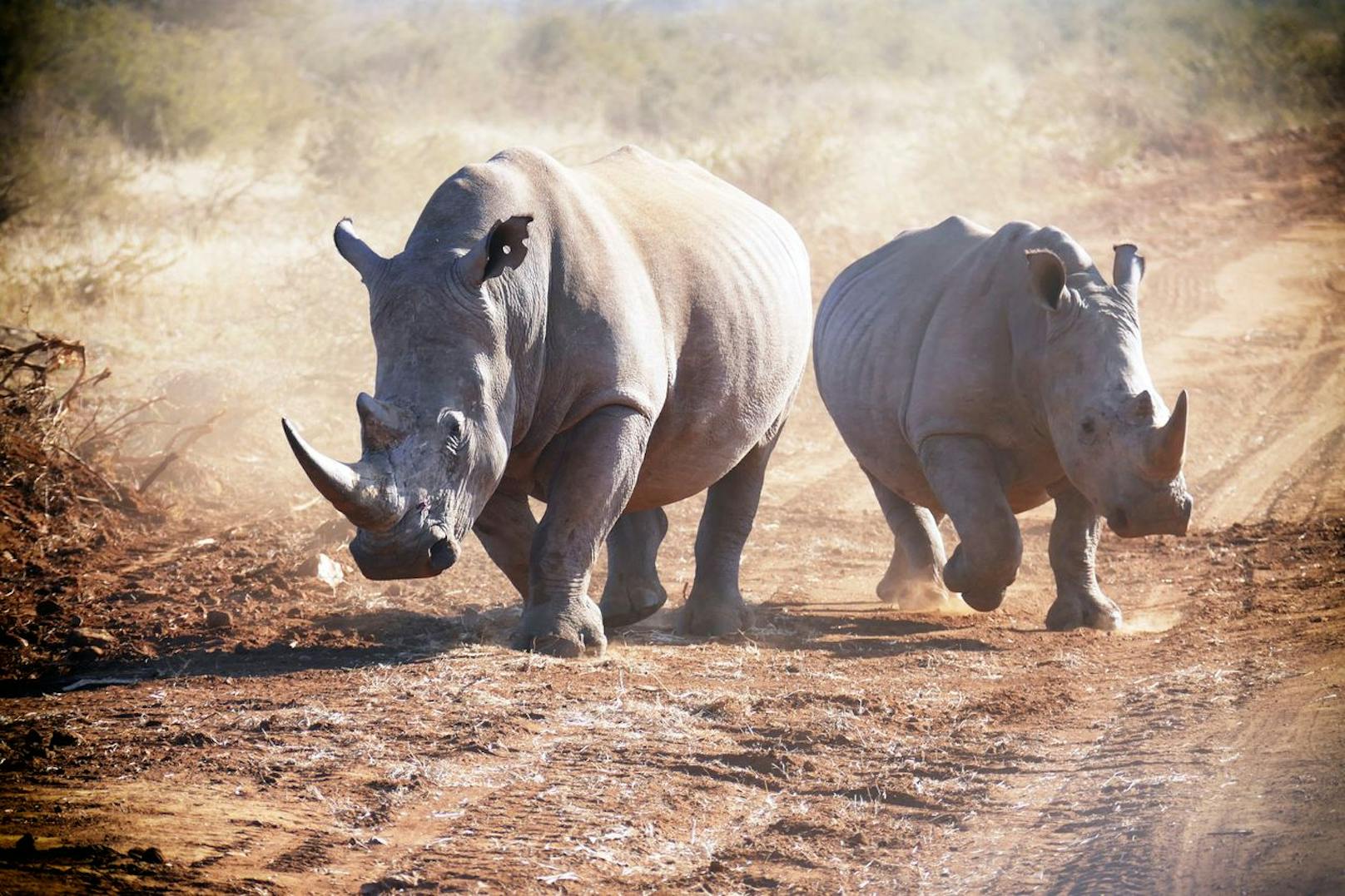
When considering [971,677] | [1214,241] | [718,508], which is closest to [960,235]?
[718,508]

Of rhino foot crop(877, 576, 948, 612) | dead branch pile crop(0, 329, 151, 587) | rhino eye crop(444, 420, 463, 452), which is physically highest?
rhino eye crop(444, 420, 463, 452)

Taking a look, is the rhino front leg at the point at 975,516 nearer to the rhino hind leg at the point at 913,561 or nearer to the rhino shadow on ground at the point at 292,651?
the rhino hind leg at the point at 913,561

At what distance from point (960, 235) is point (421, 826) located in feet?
17.6

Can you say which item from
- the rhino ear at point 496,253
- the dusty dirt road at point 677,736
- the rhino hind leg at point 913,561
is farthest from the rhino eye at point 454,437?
the rhino hind leg at point 913,561

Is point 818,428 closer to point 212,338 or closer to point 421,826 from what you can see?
point 212,338

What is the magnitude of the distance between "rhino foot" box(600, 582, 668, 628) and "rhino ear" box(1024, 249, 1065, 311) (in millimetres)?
2274

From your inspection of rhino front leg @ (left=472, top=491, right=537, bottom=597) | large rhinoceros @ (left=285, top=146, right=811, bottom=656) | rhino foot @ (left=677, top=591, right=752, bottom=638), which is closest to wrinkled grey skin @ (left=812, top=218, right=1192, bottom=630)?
large rhinoceros @ (left=285, top=146, right=811, bottom=656)

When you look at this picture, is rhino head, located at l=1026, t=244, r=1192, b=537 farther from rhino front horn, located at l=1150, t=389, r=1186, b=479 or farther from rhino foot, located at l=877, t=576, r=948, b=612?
rhino foot, located at l=877, t=576, r=948, b=612

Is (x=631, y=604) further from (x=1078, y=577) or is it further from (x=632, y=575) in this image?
(x=1078, y=577)

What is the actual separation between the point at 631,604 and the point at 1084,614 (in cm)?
224

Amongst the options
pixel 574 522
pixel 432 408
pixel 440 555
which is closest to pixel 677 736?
pixel 440 555

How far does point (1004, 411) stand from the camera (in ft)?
25.2

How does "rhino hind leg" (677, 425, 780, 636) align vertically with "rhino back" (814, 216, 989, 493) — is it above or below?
below

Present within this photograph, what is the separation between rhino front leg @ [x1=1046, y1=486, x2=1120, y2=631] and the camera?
7.77 m
